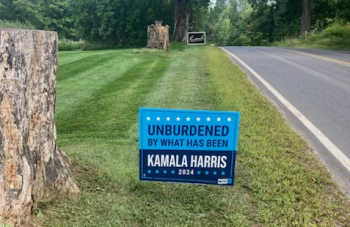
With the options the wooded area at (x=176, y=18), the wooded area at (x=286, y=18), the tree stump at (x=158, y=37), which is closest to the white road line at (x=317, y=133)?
the tree stump at (x=158, y=37)

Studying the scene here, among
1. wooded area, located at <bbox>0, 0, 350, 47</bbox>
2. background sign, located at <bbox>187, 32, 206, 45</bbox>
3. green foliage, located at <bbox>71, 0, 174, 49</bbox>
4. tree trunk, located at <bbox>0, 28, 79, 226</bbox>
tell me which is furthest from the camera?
green foliage, located at <bbox>71, 0, 174, 49</bbox>

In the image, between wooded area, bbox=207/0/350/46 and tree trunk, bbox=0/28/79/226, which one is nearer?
tree trunk, bbox=0/28/79/226

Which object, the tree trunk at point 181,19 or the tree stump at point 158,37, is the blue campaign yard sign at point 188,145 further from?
the tree trunk at point 181,19

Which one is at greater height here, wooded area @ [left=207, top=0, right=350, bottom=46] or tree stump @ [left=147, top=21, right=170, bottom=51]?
wooded area @ [left=207, top=0, right=350, bottom=46]

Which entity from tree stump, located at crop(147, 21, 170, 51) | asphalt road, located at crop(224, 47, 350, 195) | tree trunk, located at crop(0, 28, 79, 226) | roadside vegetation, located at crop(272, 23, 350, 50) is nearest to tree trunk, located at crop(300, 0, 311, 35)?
roadside vegetation, located at crop(272, 23, 350, 50)

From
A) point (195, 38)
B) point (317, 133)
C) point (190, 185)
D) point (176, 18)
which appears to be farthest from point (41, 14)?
point (190, 185)

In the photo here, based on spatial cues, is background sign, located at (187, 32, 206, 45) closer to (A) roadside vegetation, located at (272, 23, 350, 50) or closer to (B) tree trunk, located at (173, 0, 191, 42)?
(A) roadside vegetation, located at (272, 23, 350, 50)

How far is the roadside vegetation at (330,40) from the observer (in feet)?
71.2

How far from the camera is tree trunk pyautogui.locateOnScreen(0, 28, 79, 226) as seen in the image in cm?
227

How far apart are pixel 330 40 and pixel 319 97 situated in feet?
60.9

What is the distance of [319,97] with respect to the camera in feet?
22.8

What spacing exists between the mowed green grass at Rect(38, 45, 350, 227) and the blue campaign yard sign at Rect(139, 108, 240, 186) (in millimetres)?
232

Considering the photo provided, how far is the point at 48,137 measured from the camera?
8.64 feet

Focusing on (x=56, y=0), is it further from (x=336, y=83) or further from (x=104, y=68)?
(x=336, y=83)
